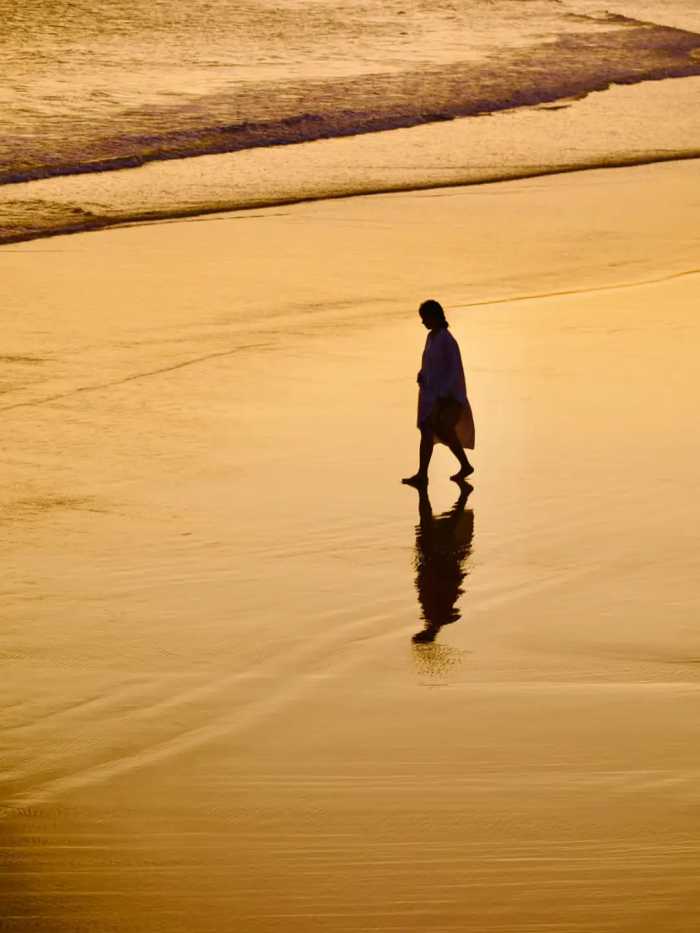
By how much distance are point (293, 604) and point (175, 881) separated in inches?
97.4

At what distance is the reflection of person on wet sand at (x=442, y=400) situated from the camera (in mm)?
9461

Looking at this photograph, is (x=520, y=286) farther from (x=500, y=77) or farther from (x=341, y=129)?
(x=500, y=77)

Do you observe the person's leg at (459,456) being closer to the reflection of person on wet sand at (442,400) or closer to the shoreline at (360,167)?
the reflection of person on wet sand at (442,400)

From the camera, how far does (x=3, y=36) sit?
3375cm

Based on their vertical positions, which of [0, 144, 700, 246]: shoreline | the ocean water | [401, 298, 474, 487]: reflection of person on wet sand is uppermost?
the ocean water

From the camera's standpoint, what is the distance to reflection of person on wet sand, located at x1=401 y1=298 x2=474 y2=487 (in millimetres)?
9461

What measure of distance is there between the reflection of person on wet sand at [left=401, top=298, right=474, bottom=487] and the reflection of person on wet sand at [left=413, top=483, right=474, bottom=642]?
228mm

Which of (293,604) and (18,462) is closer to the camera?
(293,604)

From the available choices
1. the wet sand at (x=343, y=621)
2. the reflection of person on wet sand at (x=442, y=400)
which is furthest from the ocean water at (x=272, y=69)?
→ the reflection of person on wet sand at (x=442, y=400)

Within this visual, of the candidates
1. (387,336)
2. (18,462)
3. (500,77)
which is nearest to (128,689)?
(18,462)

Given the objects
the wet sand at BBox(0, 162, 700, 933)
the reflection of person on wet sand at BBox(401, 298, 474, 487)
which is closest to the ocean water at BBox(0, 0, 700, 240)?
the wet sand at BBox(0, 162, 700, 933)

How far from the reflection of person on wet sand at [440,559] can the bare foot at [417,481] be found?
0.05m

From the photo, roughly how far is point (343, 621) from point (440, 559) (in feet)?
3.34

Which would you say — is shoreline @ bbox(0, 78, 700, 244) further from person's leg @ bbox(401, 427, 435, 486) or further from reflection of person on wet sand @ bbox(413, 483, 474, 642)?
reflection of person on wet sand @ bbox(413, 483, 474, 642)
